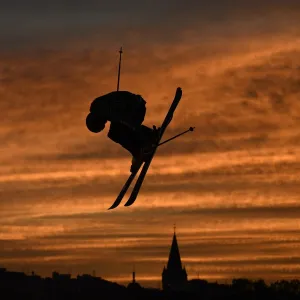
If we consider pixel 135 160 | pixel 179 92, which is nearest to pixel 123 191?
pixel 135 160

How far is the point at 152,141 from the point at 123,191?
1769 millimetres

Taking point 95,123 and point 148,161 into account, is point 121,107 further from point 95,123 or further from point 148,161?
point 148,161

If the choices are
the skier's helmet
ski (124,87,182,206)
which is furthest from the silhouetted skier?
ski (124,87,182,206)

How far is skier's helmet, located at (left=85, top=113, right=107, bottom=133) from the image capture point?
51.2 meters

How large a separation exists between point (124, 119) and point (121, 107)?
1.23 ft

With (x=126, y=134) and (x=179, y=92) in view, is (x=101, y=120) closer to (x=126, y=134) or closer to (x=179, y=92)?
(x=126, y=134)

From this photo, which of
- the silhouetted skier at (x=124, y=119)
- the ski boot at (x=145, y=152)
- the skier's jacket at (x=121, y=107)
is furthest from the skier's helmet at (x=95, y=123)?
the ski boot at (x=145, y=152)

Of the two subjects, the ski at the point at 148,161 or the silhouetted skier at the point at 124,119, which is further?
the ski at the point at 148,161

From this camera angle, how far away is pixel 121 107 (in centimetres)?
5088

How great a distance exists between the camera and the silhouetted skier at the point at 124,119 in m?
50.8

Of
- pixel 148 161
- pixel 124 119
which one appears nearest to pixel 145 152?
pixel 148 161

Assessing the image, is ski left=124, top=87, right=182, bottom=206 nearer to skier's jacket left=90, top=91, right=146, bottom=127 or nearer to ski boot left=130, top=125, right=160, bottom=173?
ski boot left=130, top=125, right=160, bottom=173

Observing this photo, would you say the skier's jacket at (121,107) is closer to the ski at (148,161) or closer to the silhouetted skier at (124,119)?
the silhouetted skier at (124,119)

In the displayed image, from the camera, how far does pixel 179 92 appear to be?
54875 millimetres
